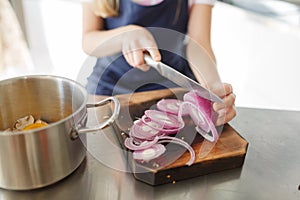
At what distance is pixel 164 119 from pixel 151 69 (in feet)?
0.94

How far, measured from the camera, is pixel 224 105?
560mm

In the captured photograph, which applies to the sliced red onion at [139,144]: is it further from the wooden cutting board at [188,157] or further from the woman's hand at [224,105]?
the woman's hand at [224,105]

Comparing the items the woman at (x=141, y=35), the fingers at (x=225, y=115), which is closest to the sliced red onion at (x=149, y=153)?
the fingers at (x=225, y=115)

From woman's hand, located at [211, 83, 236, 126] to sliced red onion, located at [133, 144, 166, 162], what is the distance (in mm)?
110

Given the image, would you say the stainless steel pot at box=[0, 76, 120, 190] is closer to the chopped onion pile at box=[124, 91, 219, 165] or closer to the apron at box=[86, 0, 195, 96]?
the chopped onion pile at box=[124, 91, 219, 165]

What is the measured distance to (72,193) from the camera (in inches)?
18.2

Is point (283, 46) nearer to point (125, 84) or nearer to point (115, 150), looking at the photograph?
point (125, 84)

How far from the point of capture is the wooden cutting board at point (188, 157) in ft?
1.56

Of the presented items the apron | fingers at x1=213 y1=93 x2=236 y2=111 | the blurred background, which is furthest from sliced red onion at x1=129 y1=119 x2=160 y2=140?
the blurred background

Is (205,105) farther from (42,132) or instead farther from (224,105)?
(42,132)

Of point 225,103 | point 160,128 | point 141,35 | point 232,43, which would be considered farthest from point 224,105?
point 232,43

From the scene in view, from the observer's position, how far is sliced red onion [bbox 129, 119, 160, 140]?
1.68ft

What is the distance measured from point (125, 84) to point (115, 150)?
0.32m

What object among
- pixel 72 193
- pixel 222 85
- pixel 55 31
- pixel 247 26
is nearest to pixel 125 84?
pixel 222 85
